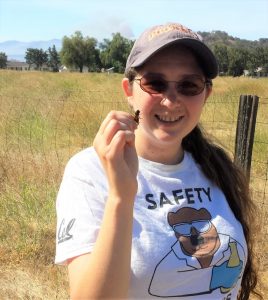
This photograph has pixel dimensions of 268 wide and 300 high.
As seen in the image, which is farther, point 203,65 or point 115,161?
point 203,65

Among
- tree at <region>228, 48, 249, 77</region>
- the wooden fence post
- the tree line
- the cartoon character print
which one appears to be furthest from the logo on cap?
tree at <region>228, 48, 249, 77</region>

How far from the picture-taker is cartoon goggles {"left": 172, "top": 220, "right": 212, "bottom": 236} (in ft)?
4.84

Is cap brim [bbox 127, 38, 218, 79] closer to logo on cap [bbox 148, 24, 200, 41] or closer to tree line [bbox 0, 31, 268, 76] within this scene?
logo on cap [bbox 148, 24, 200, 41]

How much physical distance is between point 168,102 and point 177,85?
7 cm

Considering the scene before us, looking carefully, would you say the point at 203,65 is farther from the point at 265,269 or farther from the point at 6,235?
the point at 6,235

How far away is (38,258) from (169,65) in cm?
262

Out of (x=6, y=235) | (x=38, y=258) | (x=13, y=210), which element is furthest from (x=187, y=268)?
(x=13, y=210)

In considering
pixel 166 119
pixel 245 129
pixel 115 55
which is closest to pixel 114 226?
pixel 166 119

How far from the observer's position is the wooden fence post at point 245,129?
13.6 ft

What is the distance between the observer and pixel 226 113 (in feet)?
34.1

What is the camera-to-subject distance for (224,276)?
152 cm

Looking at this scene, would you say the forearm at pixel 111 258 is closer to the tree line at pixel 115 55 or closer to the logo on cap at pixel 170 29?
the logo on cap at pixel 170 29

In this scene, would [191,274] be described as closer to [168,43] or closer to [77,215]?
[77,215]

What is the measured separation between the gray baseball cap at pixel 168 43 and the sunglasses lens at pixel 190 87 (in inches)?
2.5
